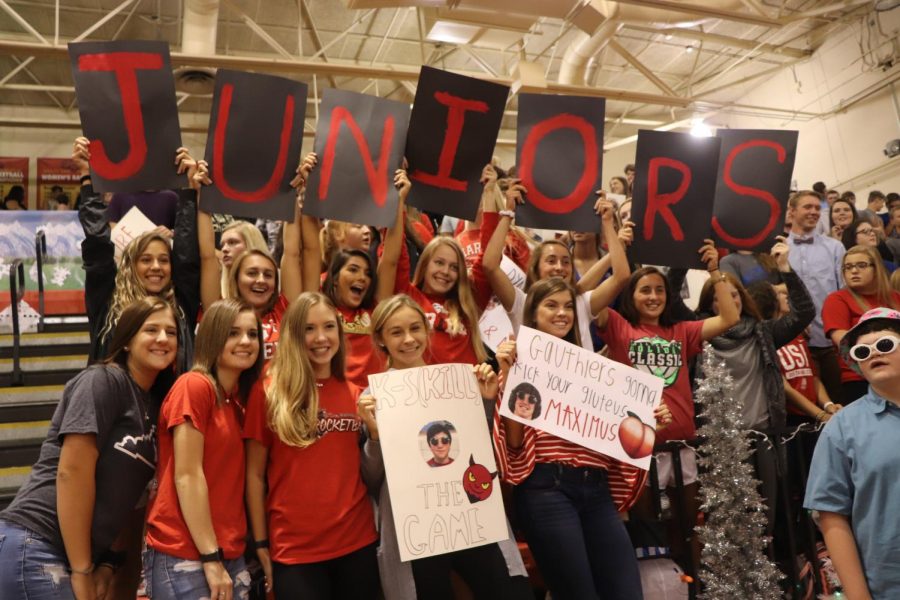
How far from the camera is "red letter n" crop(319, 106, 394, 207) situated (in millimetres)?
3230

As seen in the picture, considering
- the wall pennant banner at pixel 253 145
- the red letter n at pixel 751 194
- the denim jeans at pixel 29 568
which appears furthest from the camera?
the red letter n at pixel 751 194

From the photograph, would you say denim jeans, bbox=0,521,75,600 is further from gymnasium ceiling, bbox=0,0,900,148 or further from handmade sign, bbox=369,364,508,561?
gymnasium ceiling, bbox=0,0,900,148

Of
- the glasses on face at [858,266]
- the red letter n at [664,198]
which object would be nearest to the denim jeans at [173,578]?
the red letter n at [664,198]

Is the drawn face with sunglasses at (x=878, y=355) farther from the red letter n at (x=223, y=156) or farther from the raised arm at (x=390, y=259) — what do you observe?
the red letter n at (x=223, y=156)

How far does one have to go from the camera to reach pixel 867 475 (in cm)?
215

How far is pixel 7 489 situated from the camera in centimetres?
364

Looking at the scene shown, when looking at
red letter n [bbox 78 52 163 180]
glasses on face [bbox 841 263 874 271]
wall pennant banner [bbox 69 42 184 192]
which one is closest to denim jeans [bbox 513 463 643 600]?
wall pennant banner [bbox 69 42 184 192]

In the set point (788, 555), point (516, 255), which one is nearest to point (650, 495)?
point (788, 555)

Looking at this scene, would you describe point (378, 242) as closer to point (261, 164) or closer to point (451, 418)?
point (261, 164)

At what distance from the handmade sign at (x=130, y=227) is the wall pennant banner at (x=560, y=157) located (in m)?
2.15

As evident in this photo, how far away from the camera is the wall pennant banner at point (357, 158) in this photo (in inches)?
126

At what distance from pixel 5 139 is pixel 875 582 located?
1608 cm

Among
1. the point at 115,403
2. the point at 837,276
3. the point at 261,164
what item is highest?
the point at 261,164

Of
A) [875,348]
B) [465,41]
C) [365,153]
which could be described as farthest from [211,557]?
[465,41]
